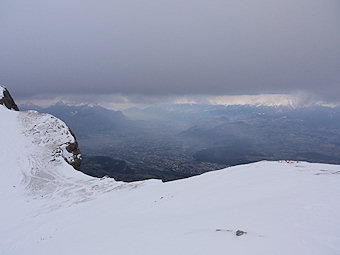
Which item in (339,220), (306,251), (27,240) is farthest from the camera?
(27,240)

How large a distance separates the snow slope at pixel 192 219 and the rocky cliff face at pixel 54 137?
13.8m

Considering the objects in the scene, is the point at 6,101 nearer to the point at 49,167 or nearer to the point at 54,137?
the point at 54,137

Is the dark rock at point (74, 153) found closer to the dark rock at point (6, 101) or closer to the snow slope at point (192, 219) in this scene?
the snow slope at point (192, 219)

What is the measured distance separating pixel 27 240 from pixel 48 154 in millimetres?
29049

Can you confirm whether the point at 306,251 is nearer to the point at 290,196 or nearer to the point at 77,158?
the point at 290,196

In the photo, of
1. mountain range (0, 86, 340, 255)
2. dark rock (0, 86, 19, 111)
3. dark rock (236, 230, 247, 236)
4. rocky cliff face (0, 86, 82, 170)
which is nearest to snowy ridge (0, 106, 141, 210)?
rocky cliff face (0, 86, 82, 170)

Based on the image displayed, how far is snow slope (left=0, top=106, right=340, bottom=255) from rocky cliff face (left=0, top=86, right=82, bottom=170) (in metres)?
13.8

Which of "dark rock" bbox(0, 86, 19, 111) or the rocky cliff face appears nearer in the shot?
the rocky cliff face

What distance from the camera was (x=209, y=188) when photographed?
49.5 ft

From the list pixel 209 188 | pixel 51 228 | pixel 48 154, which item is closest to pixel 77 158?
pixel 48 154

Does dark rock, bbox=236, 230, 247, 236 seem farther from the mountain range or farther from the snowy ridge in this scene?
the snowy ridge

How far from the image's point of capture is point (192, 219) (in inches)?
378

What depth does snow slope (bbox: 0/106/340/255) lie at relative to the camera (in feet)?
19.9

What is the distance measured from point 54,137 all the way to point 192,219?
152 feet
